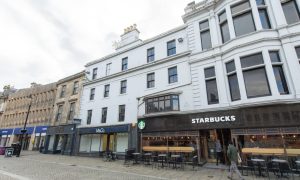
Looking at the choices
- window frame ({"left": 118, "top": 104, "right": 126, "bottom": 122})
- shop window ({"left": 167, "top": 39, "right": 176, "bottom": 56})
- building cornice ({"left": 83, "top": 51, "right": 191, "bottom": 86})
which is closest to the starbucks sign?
window frame ({"left": 118, "top": 104, "right": 126, "bottom": 122})

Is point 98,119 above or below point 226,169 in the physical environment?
above

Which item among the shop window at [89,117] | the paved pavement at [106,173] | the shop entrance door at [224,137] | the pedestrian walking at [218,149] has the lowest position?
the paved pavement at [106,173]

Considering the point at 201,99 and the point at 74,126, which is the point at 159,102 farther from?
the point at 74,126

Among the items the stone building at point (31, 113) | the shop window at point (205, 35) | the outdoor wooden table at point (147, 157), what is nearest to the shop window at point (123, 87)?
the outdoor wooden table at point (147, 157)

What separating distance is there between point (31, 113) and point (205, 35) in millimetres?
34495

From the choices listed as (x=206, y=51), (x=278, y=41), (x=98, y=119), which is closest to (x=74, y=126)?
(x=98, y=119)

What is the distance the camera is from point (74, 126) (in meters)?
23.3

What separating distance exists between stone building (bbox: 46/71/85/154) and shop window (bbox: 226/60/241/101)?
19.3m

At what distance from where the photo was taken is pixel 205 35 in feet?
52.4

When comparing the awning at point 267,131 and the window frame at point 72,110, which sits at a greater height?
the window frame at point 72,110

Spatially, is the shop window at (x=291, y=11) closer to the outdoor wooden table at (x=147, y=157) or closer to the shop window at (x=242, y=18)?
the shop window at (x=242, y=18)

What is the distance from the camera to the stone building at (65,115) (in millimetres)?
23969

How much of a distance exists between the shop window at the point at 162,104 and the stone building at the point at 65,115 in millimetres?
11647

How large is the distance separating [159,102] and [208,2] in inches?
414
